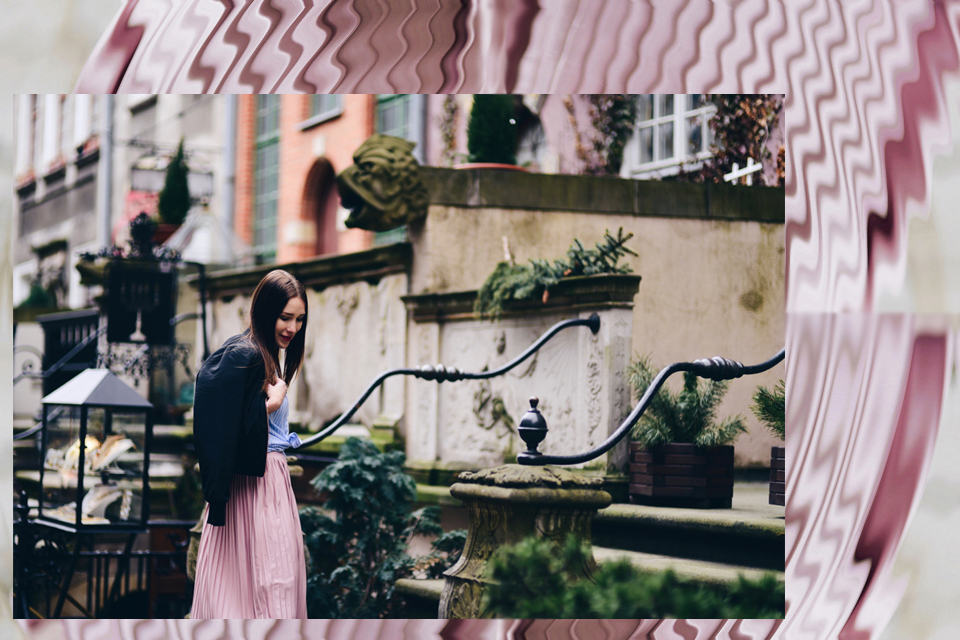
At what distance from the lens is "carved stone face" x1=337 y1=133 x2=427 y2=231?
254 inches

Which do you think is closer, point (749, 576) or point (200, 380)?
point (200, 380)

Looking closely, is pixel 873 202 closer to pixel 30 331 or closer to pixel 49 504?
pixel 49 504

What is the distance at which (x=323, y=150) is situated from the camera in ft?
42.7

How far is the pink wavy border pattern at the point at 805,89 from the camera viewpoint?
187 inches

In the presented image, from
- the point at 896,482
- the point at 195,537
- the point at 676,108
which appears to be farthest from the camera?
the point at 676,108

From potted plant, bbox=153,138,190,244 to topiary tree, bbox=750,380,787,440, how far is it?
913cm

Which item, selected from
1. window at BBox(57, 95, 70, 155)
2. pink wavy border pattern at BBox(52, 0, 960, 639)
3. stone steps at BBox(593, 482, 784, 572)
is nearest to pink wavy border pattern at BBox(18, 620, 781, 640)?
pink wavy border pattern at BBox(52, 0, 960, 639)

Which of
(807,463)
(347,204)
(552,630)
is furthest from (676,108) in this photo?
(552,630)

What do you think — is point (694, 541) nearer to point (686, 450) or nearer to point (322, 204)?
point (686, 450)

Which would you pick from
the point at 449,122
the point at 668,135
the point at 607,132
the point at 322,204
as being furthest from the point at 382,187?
the point at 322,204

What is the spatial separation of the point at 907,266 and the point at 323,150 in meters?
9.20

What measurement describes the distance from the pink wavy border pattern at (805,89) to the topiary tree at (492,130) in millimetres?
2014

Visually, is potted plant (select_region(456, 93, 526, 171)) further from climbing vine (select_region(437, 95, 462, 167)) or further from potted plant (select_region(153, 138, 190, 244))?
potted plant (select_region(153, 138, 190, 244))

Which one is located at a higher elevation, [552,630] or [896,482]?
[896,482]
